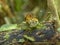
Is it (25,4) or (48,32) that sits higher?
(25,4)

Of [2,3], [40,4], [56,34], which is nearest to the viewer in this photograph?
[56,34]

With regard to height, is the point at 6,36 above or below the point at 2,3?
below

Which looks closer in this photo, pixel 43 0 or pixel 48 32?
pixel 48 32

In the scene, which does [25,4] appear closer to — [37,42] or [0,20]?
[0,20]

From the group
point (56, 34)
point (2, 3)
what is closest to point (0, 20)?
point (2, 3)

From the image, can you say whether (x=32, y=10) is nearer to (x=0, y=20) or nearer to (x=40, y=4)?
(x=40, y=4)

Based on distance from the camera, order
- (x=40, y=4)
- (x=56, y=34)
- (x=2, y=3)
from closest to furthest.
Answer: (x=56, y=34)
(x=2, y=3)
(x=40, y=4)

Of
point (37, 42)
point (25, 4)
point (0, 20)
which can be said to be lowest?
point (37, 42)

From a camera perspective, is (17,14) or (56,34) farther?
(17,14)

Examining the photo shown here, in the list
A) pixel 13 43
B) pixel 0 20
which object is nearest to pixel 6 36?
pixel 13 43
